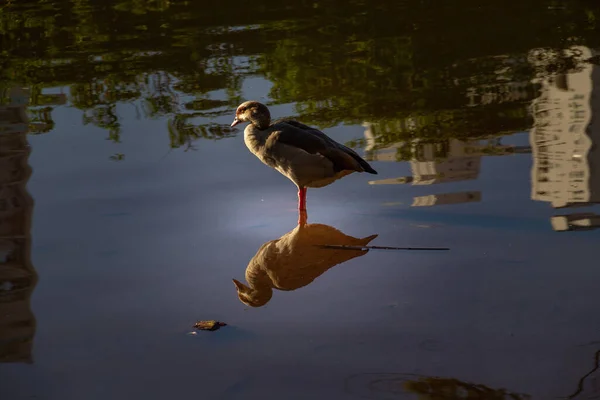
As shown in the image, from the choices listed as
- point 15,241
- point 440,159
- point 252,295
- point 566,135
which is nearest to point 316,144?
point 440,159

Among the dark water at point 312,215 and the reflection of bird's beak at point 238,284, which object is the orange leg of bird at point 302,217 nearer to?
the dark water at point 312,215

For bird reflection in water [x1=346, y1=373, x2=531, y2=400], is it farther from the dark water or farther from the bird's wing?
the bird's wing

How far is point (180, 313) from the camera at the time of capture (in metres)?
5.17

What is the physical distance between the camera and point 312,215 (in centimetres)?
659

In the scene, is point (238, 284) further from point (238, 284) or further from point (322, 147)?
point (322, 147)

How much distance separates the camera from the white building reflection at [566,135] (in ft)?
21.4

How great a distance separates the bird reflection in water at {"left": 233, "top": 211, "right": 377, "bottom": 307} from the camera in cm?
553

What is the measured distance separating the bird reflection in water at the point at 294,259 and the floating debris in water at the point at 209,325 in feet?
1.14

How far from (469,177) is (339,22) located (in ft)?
18.4

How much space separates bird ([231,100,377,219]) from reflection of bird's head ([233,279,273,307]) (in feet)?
4.17

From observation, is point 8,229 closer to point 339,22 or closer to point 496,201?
point 496,201

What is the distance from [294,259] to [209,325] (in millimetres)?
1151

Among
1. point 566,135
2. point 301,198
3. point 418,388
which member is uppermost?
point 566,135

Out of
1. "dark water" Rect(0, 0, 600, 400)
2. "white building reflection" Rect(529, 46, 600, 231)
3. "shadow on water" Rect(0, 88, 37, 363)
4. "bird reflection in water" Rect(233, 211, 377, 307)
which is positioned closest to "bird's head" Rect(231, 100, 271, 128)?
"dark water" Rect(0, 0, 600, 400)
